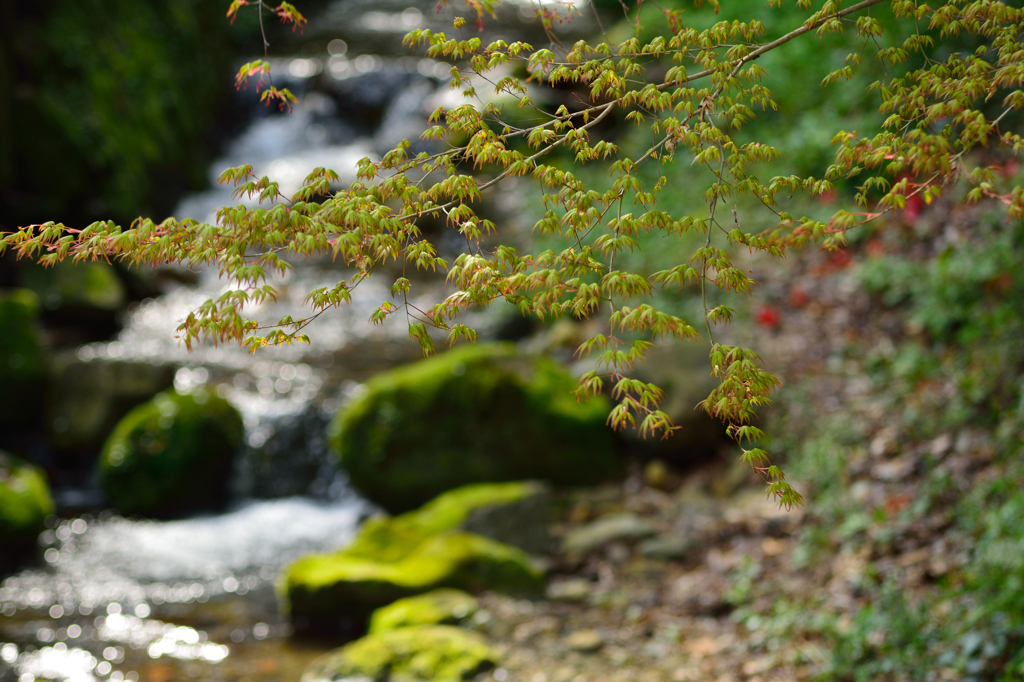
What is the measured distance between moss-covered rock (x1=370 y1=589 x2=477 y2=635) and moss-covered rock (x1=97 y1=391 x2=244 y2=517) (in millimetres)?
3404

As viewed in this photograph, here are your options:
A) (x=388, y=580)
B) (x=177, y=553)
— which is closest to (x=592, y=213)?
(x=388, y=580)

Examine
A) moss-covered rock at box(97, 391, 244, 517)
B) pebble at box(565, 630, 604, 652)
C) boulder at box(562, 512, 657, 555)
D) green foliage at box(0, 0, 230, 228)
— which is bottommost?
pebble at box(565, 630, 604, 652)

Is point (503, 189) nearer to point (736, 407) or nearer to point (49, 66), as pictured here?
point (49, 66)

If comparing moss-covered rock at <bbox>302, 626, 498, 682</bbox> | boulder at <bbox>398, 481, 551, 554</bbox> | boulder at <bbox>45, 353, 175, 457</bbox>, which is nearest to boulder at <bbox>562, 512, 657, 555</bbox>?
boulder at <bbox>398, 481, 551, 554</bbox>

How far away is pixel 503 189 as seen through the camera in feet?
48.5

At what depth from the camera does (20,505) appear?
6.32 m

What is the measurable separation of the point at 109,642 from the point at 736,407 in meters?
5.07

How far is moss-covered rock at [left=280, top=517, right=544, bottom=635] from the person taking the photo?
5180 millimetres

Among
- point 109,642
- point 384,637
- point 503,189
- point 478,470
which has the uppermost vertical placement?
point 503,189

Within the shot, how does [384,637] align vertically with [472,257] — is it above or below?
below

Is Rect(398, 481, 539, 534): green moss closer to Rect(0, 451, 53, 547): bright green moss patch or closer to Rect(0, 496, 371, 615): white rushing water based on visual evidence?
Rect(0, 496, 371, 615): white rushing water

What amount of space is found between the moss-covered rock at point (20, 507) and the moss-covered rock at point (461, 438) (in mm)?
2654

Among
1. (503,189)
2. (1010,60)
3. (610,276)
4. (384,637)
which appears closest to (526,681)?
(384,637)

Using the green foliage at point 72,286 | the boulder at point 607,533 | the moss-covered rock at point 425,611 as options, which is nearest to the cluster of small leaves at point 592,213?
the moss-covered rock at point 425,611
